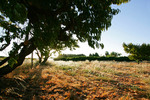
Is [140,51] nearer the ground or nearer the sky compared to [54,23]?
nearer the ground

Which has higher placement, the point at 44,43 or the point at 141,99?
the point at 44,43

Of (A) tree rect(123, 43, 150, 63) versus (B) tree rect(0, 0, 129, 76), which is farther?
(A) tree rect(123, 43, 150, 63)

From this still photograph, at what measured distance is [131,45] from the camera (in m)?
17.7

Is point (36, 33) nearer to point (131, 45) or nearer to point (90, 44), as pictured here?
point (90, 44)

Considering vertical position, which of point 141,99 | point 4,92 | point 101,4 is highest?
point 101,4

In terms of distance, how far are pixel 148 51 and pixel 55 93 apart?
59.7ft

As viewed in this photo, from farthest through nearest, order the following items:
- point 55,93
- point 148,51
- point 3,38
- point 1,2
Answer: point 148,51 → point 55,93 → point 3,38 → point 1,2

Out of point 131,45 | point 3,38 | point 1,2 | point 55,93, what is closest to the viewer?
point 1,2

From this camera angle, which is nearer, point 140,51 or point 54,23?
point 54,23

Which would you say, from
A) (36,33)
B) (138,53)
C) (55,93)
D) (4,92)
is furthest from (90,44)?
(138,53)

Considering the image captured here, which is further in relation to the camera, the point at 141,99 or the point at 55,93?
the point at 55,93

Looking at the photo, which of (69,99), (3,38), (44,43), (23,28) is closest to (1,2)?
(23,28)

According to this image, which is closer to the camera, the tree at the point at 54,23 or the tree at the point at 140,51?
the tree at the point at 54,23

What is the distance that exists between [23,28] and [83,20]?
103 inches
